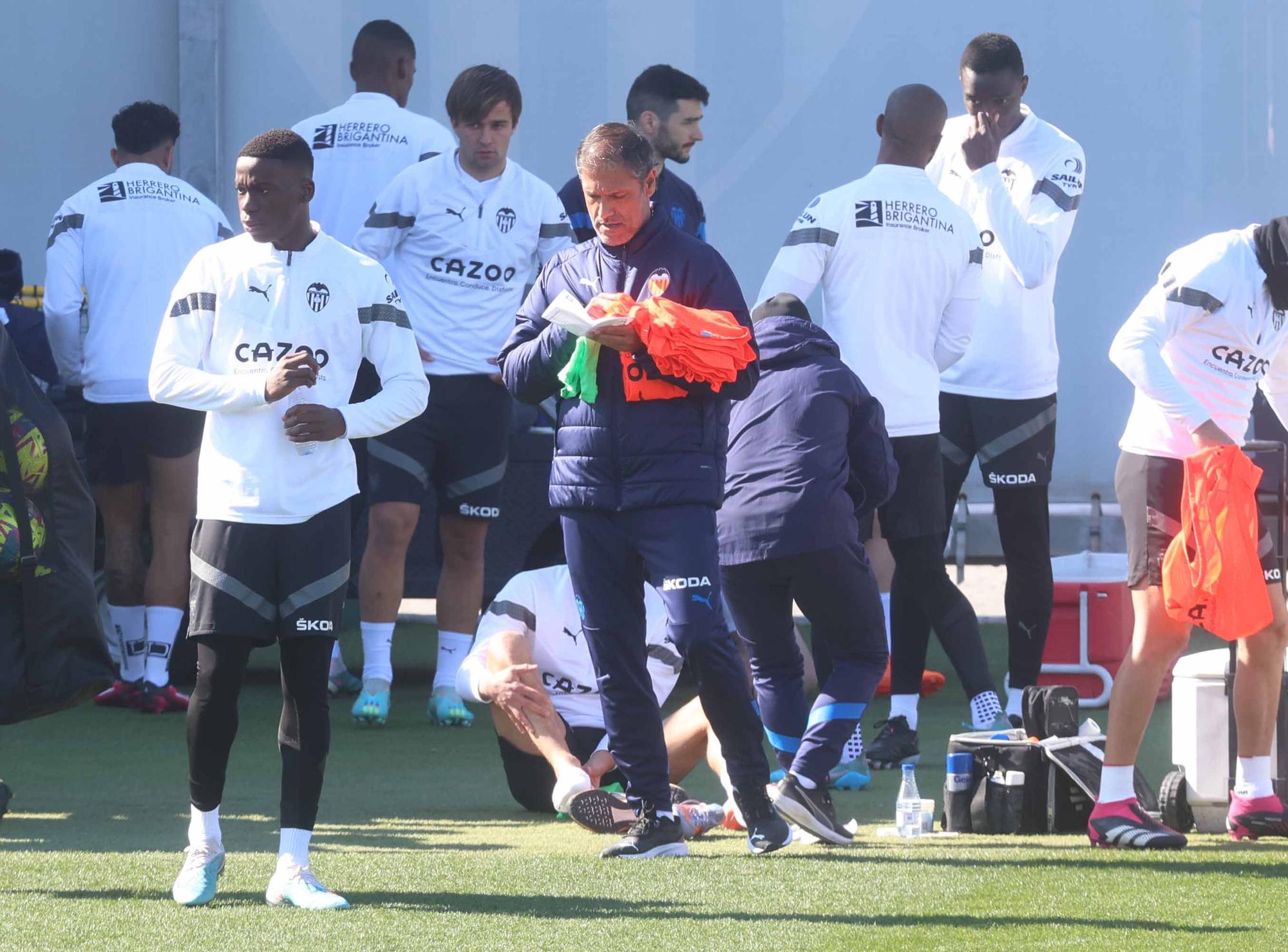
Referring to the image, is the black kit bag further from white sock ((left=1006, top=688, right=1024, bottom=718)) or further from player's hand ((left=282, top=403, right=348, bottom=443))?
Result: white sock ((left=1006, top=688, right=1024, bottom=718))

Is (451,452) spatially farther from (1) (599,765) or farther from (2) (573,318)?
(2) (573,318)

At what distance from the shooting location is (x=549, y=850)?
4551 millimetres

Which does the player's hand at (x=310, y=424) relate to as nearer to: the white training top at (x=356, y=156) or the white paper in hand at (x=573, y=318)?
the white paper in hand at (x=573, y=318)

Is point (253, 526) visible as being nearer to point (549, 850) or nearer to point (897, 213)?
point (549, 850)

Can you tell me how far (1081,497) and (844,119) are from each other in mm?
1780

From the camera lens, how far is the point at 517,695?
4.95 metres

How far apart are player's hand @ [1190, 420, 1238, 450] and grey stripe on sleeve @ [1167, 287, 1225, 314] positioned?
27cm

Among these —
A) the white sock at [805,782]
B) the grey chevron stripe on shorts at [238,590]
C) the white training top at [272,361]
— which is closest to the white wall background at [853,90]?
the white sock at [805,782]

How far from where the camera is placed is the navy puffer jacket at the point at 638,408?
14.0 ft

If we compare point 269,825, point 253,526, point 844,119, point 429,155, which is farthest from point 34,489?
point 844,119

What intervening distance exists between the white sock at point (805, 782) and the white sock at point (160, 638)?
109 inches

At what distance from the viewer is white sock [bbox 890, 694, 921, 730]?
5.77 m

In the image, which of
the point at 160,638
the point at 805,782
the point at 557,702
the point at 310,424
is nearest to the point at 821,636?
the point at 805,782

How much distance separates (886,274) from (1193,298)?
127 centimetres
